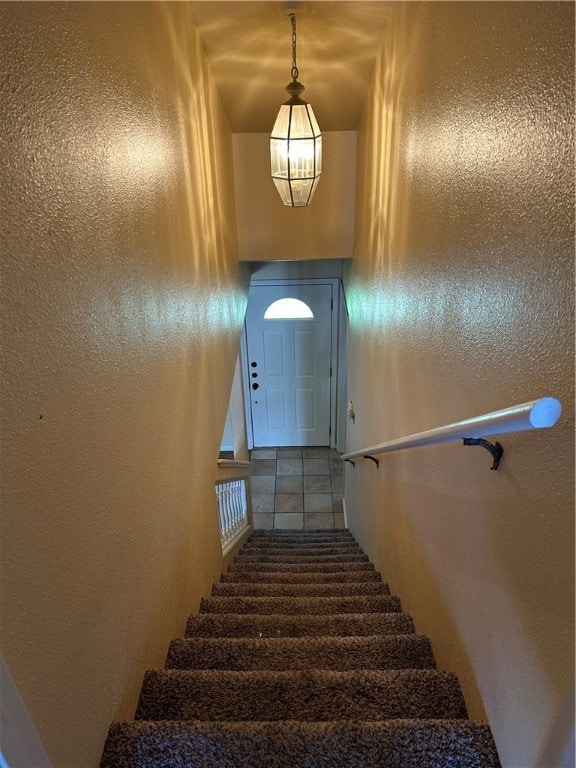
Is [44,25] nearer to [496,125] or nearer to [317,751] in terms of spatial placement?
[496,125]

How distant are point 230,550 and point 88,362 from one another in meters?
2.51

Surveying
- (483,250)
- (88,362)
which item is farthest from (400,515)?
(88,362)

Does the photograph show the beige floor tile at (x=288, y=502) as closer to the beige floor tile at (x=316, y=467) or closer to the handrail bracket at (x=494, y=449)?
the beige floor tile at (x=316, y=467)

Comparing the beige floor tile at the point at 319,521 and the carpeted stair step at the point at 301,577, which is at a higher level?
the carpeted stair step at the point at 301,577

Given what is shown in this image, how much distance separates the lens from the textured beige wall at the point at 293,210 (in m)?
3.55

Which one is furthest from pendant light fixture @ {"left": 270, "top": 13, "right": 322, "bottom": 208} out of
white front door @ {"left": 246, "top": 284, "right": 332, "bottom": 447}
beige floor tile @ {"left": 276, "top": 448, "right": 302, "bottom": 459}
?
beige floor tile @ {"left": 276, "top": 448, "right": 302, "bottom": 459}

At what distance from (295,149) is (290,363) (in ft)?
11.6

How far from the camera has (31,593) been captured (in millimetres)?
808

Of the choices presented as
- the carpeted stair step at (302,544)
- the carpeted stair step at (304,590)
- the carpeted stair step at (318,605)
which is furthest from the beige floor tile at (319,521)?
the carpeted stair step at (318,605)

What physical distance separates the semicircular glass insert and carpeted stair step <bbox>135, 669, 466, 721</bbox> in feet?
14.4

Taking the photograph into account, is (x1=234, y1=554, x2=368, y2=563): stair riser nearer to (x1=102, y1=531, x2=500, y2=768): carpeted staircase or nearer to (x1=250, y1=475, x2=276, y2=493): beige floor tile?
(x1=102, y1=531, x2=500, y2=768): carpeted staircase

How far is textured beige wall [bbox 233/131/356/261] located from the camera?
3.55 meters

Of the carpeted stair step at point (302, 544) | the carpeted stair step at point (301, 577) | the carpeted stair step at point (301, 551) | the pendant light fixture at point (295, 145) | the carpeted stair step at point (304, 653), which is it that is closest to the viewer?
the carpeted stair step at point (304, 653)

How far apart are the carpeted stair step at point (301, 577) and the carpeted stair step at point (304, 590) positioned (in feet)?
0.37
